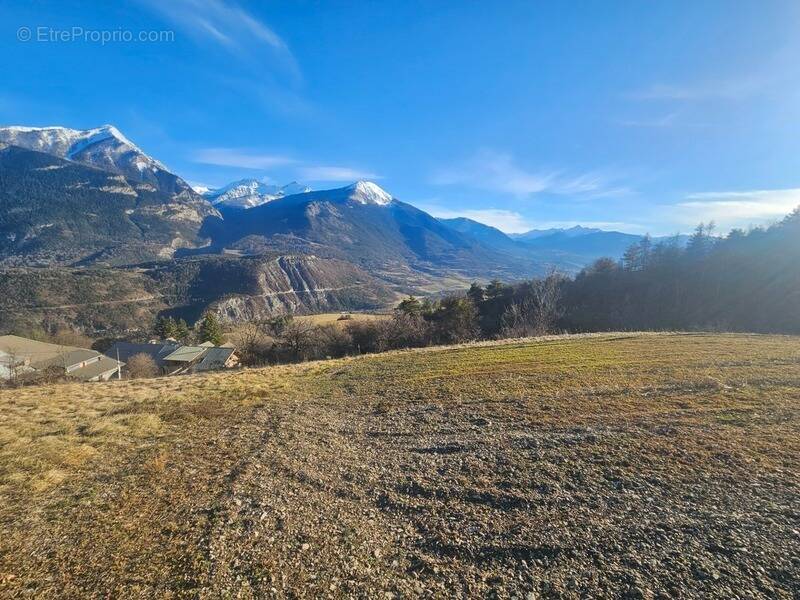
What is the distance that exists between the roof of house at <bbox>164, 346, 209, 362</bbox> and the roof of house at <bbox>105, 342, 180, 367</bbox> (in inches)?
137

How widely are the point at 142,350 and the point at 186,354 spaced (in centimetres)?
1386

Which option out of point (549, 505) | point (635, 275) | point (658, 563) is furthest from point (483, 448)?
point (635, 275)

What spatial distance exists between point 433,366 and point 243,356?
107 ft

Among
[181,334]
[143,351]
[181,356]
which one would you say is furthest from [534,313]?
[181,334]

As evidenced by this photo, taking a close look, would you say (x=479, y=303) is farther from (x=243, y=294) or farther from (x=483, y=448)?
(x=243, y=294)

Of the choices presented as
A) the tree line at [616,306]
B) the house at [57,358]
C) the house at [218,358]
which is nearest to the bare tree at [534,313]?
the tree line at [616,306]

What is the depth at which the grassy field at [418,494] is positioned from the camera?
6777 mm

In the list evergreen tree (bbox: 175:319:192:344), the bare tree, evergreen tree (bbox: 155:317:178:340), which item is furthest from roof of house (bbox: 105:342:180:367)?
the bare tree

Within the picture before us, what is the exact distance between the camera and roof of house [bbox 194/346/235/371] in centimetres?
5747

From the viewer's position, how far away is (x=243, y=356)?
162 feet

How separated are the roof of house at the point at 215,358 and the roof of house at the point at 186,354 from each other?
2581 mm

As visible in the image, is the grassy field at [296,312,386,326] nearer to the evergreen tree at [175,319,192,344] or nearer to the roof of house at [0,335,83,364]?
the evergreen tree at [175,319,192,344]

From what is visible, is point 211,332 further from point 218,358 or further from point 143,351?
point 218,358

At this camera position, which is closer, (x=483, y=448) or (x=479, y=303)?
(x=483, y=448)
